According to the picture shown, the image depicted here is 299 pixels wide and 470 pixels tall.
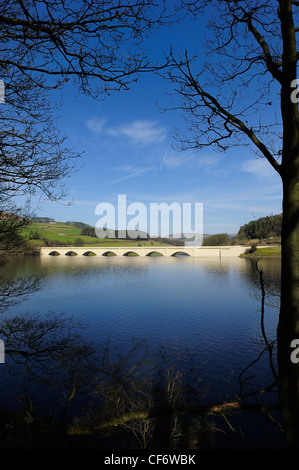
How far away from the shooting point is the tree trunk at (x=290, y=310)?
235 centimetres

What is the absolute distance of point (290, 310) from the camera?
241cm

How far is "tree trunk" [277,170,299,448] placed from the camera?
2346mm

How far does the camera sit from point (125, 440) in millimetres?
8406

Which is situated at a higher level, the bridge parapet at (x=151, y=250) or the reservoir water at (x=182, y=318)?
the bridge parapet at (x=151, y=250)

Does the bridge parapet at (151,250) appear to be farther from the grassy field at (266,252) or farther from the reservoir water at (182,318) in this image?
the reservoir water at (182,318)

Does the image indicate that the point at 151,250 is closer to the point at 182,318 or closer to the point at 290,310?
the point at 182,318

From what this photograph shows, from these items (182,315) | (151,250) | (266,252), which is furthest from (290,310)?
(151,250)

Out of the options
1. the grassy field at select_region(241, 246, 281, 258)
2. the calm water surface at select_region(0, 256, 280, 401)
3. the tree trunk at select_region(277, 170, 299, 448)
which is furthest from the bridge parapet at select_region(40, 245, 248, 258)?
the tree trunk at select_region(277, 170, 299, 448)

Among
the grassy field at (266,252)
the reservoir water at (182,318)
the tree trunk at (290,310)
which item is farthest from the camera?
the grassy field at (266,252)

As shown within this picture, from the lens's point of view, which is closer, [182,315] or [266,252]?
[182,315]

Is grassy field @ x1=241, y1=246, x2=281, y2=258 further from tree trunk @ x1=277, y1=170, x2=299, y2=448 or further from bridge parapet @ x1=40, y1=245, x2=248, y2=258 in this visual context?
tree trunk @ x1=277, y1=170, x2=299, y2=448

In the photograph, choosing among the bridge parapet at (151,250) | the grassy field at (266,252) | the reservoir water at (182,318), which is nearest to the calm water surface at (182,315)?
the reservoir water at (182,318)

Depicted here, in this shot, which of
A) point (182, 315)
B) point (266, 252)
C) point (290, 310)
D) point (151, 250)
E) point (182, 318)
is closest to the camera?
point (290, 310)

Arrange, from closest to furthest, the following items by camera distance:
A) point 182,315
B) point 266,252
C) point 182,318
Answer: point 182,318 < point 182,315 < point 266,252
